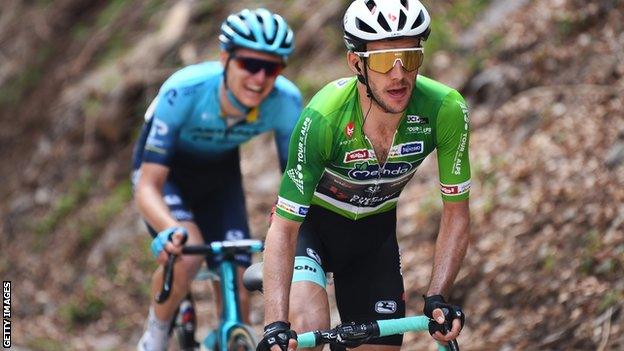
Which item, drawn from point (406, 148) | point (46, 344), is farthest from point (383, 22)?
point (46, 344)

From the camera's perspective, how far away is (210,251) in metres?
6.13

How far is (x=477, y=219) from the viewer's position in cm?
841

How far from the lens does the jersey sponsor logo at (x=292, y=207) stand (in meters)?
4.60

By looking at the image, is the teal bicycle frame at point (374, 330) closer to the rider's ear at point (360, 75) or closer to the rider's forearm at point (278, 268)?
the rider's forearm at point (278, 268)

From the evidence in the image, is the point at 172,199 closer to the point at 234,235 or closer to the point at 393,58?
the point at 234,235

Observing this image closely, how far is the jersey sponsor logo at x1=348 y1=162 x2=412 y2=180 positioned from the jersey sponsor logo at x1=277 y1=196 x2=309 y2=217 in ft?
1.17

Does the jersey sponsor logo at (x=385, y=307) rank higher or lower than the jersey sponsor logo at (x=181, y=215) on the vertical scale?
higher

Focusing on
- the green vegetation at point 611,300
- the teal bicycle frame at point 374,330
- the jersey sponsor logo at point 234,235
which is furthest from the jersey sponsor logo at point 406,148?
the green vegetation at point 611,300

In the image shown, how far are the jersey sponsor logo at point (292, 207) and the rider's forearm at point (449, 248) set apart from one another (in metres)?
0.66

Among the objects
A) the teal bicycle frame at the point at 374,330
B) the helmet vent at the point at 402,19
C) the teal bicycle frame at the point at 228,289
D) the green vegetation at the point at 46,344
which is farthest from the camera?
the green vegetation at the point at 46,344

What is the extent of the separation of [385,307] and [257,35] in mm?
2269

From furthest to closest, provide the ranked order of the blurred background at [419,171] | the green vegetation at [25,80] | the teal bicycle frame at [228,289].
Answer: the green vegetation at [25,80]
the blurred background at [419,171]
the teal bicycle frame at [228,289]

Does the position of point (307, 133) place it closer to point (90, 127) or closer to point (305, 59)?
point (305, 59)

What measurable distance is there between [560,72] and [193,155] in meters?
3.88
